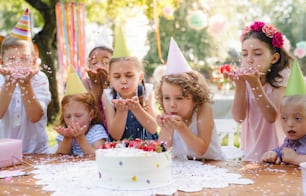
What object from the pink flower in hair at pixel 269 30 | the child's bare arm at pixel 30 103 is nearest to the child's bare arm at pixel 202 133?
the pink flower in hair at pixel 269 30

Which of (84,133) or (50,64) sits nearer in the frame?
(84,133)

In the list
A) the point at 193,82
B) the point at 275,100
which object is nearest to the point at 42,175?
the point at 193,82

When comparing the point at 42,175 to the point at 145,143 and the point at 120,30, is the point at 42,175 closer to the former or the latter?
the point at 145,143

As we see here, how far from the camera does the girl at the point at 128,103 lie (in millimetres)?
2137

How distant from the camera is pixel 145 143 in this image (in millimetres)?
1638

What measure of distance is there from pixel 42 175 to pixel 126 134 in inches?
28.4

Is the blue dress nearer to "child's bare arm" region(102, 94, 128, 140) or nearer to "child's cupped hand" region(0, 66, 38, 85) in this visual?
"child's bare arm" region(102, 94, 128, 140)

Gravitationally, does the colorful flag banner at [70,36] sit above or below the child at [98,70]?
above

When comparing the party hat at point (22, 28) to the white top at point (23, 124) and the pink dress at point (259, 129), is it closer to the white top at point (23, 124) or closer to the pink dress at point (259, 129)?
the white top at point (23, 124)

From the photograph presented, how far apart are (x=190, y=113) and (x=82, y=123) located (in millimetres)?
533

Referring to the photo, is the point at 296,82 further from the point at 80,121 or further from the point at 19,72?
the point at 19,72

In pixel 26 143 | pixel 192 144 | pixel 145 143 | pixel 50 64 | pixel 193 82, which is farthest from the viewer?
pixel 50 64

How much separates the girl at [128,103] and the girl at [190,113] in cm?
14

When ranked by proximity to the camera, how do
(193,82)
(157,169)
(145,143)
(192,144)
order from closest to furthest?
1. (157,169)
2. (145,143)
3. (192,144)
4. (193,82)
